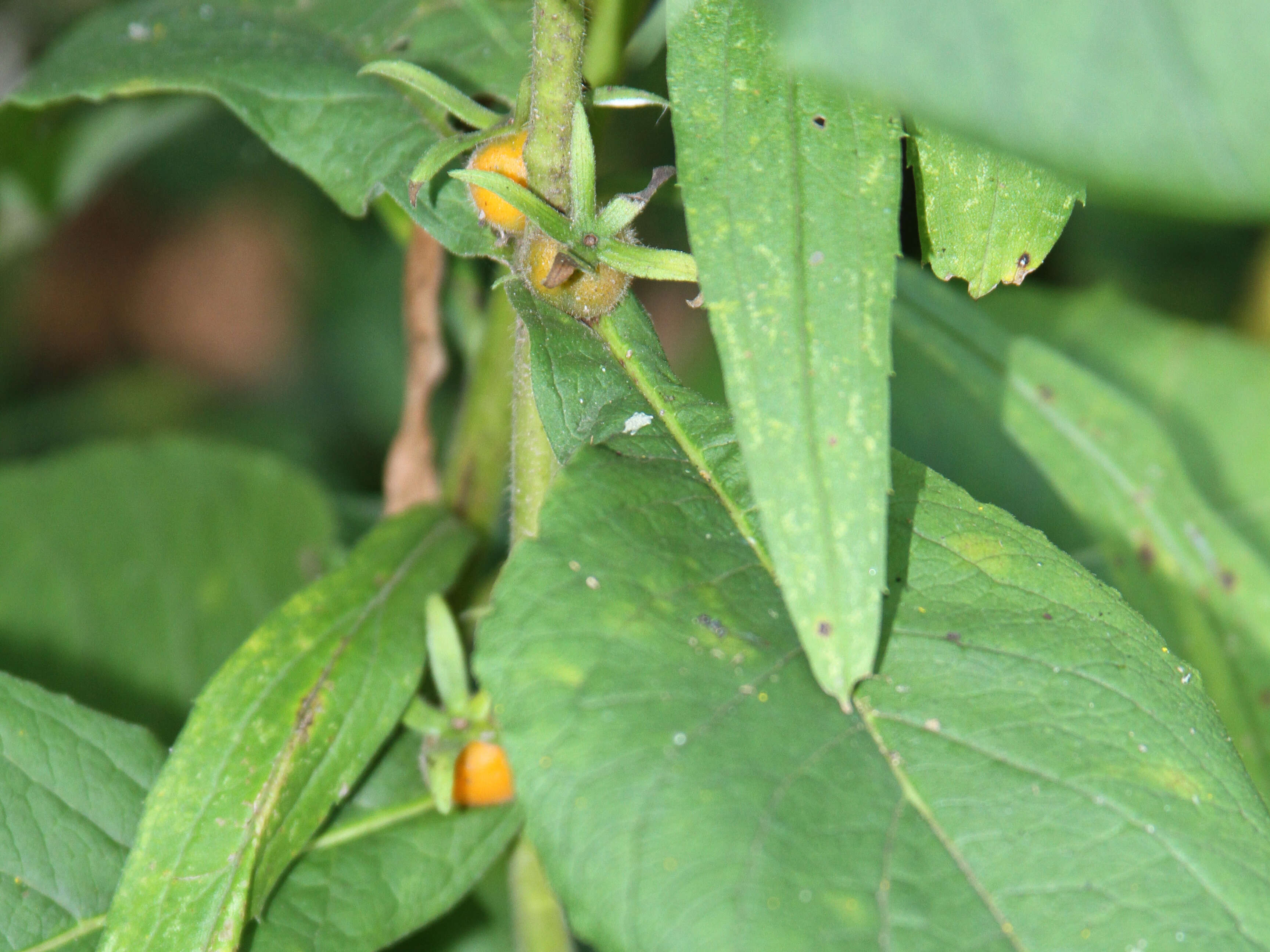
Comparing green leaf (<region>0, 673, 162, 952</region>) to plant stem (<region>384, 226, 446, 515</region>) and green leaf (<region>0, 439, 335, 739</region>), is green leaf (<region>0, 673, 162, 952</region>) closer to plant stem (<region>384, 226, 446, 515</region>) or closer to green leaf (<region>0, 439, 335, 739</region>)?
plant stem (<region>384, 226, 446, 515</region>)

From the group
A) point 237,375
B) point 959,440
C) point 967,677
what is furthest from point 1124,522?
point 237,375

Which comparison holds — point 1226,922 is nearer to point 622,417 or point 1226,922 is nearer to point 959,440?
point 622,417

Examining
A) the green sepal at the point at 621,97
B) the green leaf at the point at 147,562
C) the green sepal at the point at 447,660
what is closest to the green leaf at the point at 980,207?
the green sepal at the point at 621,97

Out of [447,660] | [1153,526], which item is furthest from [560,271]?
[1153,526]

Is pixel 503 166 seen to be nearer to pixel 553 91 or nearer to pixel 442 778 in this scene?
pixel 553 91

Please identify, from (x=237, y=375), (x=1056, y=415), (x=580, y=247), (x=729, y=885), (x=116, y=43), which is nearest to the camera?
(x=729, y=885)

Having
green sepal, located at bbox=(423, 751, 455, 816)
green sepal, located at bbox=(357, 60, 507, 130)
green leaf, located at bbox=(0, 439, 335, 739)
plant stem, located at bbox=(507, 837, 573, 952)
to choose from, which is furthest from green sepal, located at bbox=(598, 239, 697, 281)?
green leaf, located at bbox=(0, 439, 335, 739)
